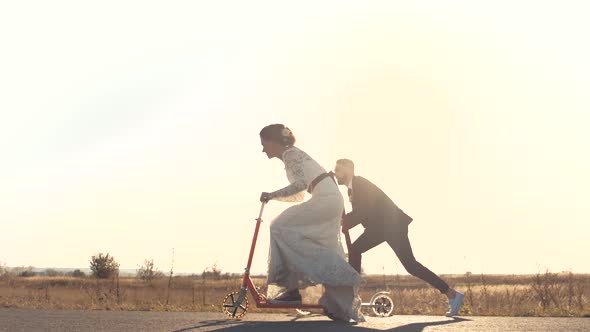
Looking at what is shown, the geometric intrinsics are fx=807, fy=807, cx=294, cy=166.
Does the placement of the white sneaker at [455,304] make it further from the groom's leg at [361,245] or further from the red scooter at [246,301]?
the red scooter at [246,301]

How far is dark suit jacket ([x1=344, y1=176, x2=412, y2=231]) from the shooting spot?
10.1 meters

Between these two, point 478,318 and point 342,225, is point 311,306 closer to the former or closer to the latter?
point 342,225

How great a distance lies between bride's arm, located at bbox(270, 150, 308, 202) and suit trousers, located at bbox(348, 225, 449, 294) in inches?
40.9

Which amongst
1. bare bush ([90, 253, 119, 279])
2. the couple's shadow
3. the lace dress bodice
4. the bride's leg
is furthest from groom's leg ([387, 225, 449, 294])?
bare bush ([90, 253, 119, 279])

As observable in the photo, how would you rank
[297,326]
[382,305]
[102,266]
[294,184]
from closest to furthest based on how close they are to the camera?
[297,326] → [294,184] → [382,305] → [102,266]

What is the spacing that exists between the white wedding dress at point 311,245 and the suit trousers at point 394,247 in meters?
0.67

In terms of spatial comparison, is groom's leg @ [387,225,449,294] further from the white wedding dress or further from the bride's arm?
the bride's arm

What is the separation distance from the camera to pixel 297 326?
844 centimetres

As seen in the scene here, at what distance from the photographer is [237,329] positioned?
8102 mm

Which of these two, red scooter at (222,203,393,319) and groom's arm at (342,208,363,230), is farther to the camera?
groom's arm at (342,208,363,230)

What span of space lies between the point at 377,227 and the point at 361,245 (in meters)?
0.30

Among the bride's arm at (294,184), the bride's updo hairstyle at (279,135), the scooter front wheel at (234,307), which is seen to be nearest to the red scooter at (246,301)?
the scooter front wheel at (234,307)

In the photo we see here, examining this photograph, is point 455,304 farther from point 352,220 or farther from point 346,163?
point 346,163

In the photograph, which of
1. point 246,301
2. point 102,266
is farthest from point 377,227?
point 102,266
